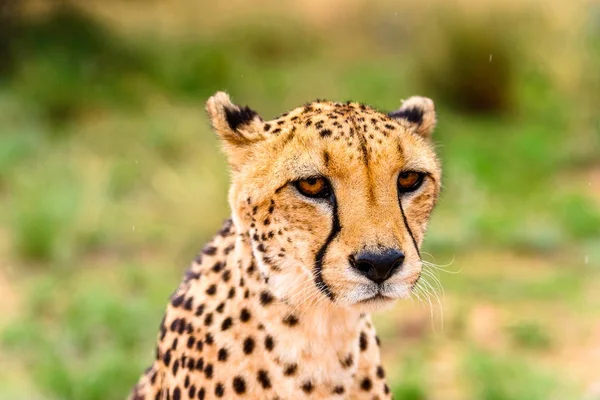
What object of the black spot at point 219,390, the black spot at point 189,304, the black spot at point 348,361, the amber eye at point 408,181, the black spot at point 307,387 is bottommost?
the black spot at point 219,390

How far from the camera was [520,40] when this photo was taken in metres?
8.92

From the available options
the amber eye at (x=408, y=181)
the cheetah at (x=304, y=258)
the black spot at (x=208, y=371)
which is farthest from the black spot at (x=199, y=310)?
the amber eye at (x=408, y=181)

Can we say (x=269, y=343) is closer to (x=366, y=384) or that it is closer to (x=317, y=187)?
(x=366, y=384)

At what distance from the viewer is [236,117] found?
8.02 feet

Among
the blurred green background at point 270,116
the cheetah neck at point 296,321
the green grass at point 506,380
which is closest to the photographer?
the cheetah neck at point 296,321

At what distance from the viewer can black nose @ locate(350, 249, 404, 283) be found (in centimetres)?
210

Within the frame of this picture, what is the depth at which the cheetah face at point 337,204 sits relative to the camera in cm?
215

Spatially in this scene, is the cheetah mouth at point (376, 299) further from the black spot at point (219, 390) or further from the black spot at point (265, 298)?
the black spot at point (219, 390)

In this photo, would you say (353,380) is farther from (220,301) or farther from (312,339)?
(220,301)

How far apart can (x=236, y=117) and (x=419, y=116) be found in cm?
42

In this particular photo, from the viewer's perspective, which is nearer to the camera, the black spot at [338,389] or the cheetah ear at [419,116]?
the black spot at [338,389]

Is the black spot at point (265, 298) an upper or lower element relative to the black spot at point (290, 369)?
upper

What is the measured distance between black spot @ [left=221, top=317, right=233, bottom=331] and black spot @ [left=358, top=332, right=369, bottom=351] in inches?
11.2

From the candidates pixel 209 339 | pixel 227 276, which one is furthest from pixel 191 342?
pixel 227 276
